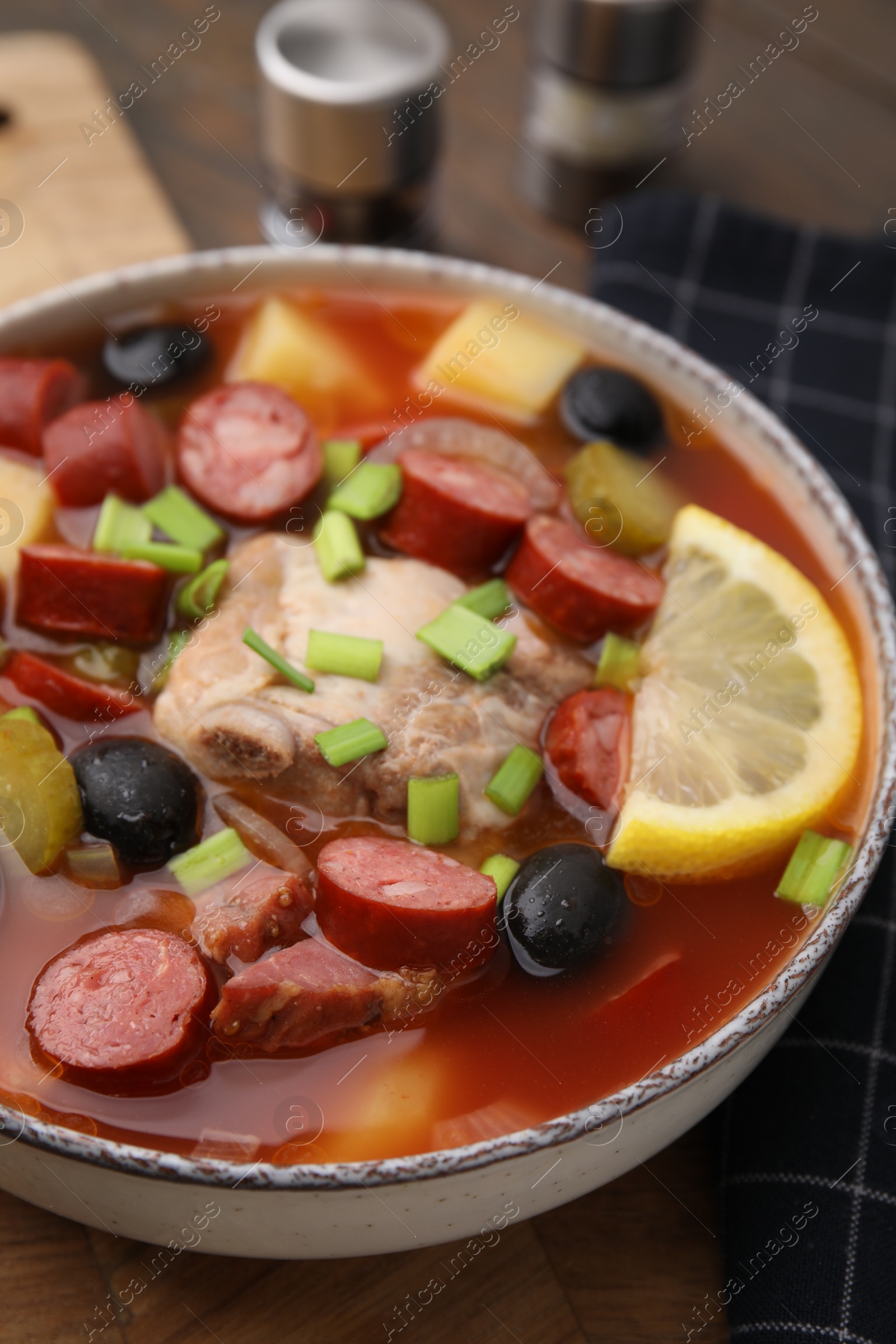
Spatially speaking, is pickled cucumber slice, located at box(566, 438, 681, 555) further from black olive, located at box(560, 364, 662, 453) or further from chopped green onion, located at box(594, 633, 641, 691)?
chopped green onion, located at box(594, 633, 641, 691)

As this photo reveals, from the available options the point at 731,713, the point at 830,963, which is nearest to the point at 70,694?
the point at 731,713

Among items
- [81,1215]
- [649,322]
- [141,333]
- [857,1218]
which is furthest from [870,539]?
[81,1215]

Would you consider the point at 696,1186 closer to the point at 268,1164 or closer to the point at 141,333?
the point at 268,1164

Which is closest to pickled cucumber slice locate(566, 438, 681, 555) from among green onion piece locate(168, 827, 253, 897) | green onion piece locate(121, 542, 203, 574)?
green onion piece locate(121, 542, 203, 574)

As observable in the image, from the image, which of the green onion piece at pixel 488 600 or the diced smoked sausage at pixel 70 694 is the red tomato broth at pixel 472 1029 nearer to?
the diced smoked sausage at pixel 70 694

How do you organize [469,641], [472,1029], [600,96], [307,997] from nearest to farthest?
[307,997] < [472,1029] < [469,641] < [600,96]

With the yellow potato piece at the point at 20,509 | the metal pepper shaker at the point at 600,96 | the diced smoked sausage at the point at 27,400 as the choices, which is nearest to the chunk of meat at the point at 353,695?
the yellow potato piece at the point at 20,509

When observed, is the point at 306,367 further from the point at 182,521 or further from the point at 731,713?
the point at 731,713
